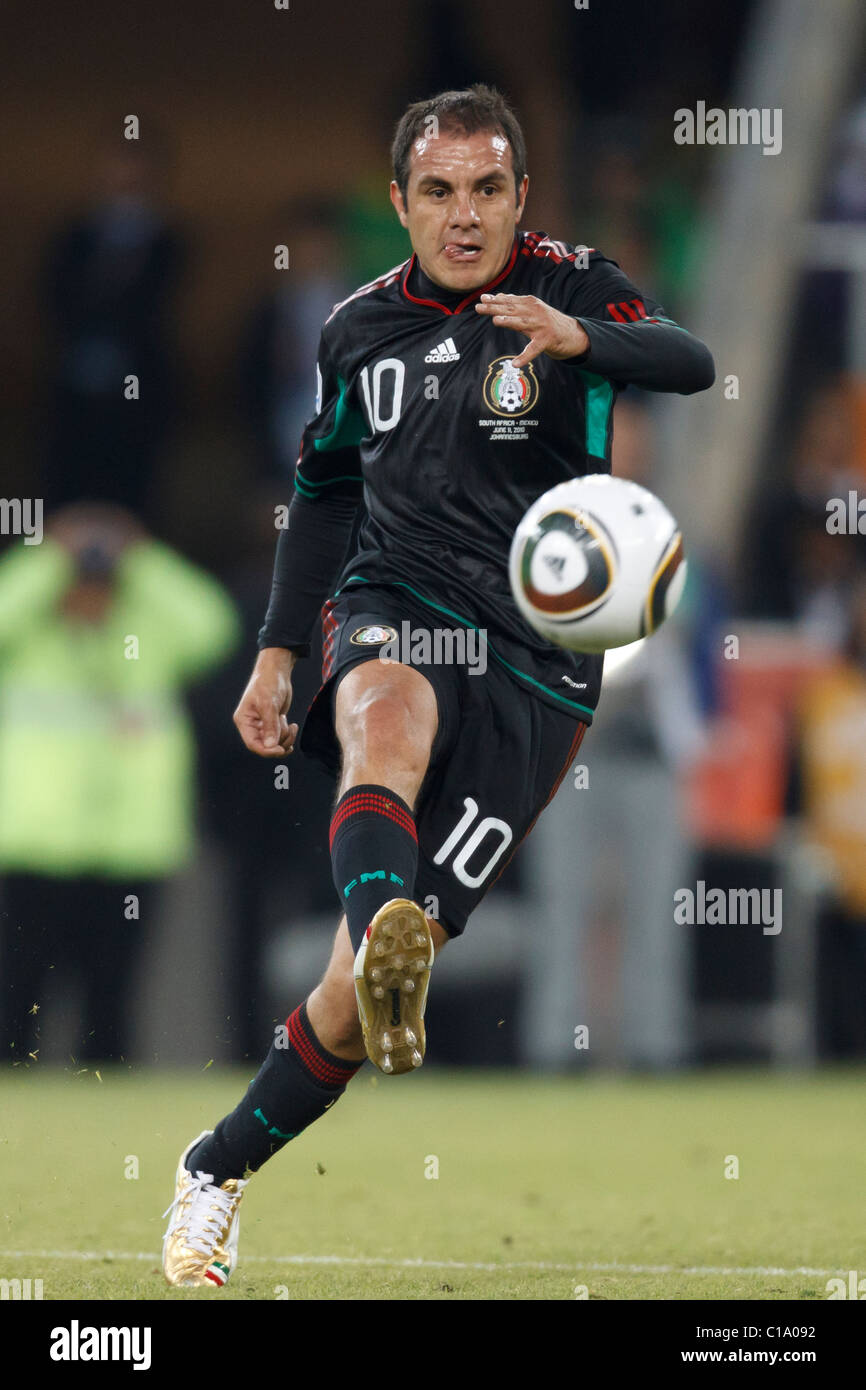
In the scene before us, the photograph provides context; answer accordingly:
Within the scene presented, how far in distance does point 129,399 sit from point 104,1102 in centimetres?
452

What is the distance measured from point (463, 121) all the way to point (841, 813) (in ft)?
22.1

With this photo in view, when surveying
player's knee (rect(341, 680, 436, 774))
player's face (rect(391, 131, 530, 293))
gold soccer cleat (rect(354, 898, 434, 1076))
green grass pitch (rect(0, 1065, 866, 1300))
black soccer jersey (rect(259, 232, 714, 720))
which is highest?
player's face (rect(391, 131, 530, 293))

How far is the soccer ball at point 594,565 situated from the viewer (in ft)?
14.8

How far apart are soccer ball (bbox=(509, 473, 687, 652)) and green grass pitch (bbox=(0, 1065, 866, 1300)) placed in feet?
4.64

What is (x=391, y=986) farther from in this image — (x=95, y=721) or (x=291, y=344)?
(x=291, y=344)

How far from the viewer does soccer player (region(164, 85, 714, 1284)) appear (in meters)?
4.83

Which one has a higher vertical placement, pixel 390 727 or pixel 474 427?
pixel 474 427

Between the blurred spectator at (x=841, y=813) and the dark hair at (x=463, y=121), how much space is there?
623cm

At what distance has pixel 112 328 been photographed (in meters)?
11.7

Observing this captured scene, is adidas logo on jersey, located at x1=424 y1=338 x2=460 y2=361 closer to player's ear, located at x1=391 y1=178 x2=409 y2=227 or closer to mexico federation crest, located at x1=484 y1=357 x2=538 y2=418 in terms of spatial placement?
mexico federation crest, located at x1=484 y1=357 x2=538 y2=418

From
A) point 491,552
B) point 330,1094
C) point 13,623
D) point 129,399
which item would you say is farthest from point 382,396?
point 129,399

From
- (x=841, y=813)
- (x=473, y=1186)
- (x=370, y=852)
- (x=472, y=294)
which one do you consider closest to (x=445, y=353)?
(x=472, y=294)

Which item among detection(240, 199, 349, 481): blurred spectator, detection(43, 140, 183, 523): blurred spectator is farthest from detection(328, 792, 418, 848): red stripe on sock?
detection(43, 140, 183, 523): blurred spectator

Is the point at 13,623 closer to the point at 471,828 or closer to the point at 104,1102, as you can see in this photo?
the point at 104,1102
